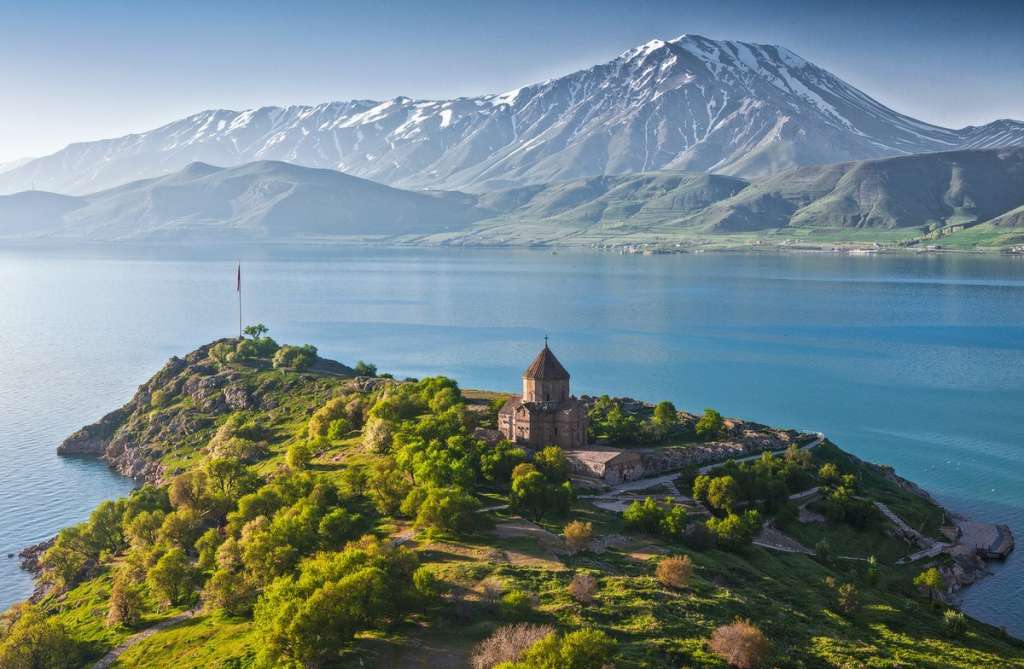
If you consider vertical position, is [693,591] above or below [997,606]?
above

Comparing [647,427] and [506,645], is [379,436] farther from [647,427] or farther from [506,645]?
[506,645]

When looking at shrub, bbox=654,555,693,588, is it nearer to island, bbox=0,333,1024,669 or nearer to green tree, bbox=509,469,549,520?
island, bbox=0,333,1024,669

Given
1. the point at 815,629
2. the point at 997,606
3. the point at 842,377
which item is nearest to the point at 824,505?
the point at 997,606

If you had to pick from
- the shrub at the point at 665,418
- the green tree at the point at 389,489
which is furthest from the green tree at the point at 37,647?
the shrub at the point at 665,418

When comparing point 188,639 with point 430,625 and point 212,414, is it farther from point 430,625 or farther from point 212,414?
point 212,414

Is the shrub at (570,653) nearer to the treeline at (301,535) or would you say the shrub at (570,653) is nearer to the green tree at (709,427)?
the treeline at (301,535)
